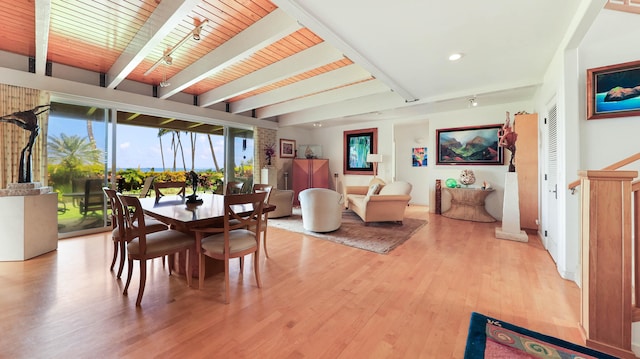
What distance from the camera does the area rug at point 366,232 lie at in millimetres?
3506

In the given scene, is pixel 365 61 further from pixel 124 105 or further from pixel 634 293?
pixel 124 105

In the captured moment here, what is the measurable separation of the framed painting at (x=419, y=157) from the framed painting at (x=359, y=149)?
142cm

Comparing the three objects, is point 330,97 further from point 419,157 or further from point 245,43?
point 419,157

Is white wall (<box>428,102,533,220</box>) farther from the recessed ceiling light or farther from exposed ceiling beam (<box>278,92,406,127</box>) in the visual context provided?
the recessed ceiling light

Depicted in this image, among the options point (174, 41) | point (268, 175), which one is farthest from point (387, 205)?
point (174, 41)

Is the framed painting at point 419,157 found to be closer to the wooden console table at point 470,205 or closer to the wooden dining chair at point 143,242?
the wooden console table at point 470,205

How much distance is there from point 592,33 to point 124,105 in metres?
6.54

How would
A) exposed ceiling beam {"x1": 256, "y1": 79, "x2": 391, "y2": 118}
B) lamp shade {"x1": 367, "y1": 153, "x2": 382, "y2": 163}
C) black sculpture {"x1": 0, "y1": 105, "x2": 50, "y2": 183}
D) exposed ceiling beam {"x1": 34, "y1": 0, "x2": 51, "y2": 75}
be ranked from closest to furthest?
exposed ceiling beam {"x1": 34, "y1": 0, "x2": 51, "y2": 75} < black sculpture {"x1": 0, "y1": 105, "x2": 50, "y2": 183} < exposed ceiling beam {"x1": 256, "y1": 79, "x2": 391, "y2": 118} < lamp shade {"x1": 367, "y1": 153, "x2": 382, "y2": 163}

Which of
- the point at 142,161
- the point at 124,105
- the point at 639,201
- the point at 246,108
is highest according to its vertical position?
the point at 246,108

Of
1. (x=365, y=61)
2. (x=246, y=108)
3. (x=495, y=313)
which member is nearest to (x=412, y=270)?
(x=495, y=313)

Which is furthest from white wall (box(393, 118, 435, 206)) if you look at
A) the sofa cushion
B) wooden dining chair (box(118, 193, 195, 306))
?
wooden dining chair (box(118, 193, 195, 306))

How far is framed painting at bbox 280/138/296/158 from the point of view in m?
7.46

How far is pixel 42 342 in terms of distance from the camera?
60.0 inches

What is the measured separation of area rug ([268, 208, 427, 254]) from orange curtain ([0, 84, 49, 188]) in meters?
3.62
